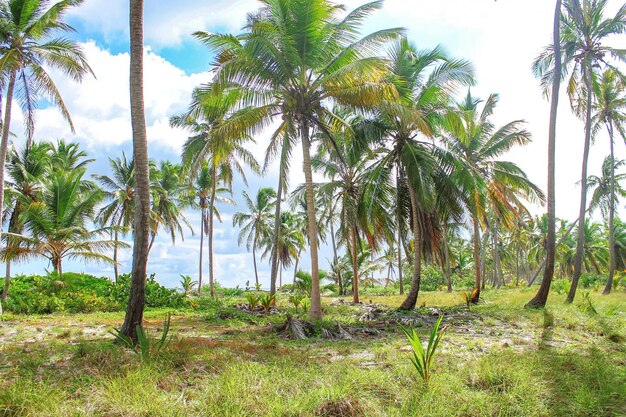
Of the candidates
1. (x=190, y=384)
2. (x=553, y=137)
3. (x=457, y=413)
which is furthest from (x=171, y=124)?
(x=457, y=413)

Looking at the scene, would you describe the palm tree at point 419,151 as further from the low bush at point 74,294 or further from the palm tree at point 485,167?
the low bush at point 74,294

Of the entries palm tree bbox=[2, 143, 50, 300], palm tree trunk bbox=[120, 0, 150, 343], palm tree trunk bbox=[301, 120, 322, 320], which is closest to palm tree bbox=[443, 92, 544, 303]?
palm tree trunk bbox=[301, 120, 322, 320]

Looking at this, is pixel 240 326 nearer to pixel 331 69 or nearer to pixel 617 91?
A: pixel 331 69

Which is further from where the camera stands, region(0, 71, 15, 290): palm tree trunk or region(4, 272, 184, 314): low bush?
region(4, 272, 184, 314): low bush

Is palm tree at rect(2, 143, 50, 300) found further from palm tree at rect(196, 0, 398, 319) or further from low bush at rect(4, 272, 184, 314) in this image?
palm tree at rect(196, 0, 398, 319)

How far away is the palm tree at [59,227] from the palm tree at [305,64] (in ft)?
36.0

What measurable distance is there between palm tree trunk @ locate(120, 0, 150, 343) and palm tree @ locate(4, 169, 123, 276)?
12.0 metres

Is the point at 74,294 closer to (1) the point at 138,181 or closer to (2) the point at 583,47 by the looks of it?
(1) the point at 138,181

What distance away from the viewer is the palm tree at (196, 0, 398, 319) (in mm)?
11039

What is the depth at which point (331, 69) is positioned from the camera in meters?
12.0

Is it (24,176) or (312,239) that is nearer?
(312,239)

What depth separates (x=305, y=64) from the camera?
11617mm

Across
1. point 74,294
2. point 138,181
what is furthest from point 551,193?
point 74,294

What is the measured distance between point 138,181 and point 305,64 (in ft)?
19.8
